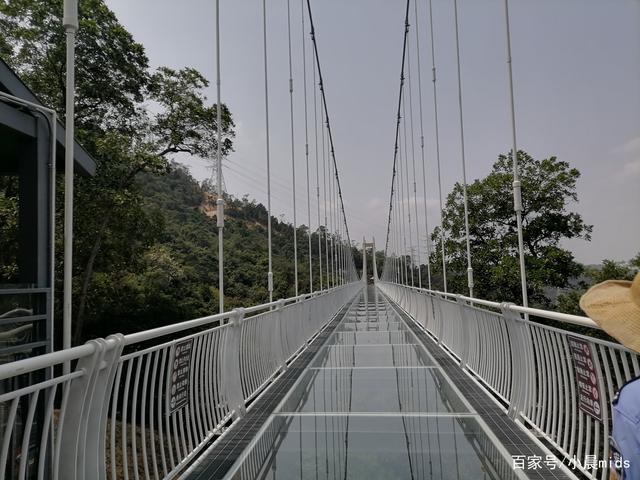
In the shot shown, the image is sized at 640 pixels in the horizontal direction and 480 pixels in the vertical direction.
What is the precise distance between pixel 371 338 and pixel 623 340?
20.6 feet

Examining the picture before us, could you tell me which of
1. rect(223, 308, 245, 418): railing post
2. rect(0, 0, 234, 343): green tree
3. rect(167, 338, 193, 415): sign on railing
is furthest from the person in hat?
rect(0, 0, 234, 343): green tree

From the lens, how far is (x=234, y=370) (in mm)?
3455

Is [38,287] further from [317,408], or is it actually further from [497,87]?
[497,87]

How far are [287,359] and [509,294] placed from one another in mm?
14530

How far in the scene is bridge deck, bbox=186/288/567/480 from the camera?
2.45m

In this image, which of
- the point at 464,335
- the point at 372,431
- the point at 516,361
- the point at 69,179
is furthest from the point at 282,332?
the point at 69,179

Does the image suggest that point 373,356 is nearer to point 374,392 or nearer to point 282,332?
point 282,332

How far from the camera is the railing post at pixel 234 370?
3.34m

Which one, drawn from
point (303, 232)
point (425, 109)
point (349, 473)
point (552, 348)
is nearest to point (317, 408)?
point (349, 473)

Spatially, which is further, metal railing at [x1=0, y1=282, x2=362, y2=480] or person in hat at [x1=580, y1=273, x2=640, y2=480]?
metal railing at [x1=0, y1=282, x2=362, y2=480]

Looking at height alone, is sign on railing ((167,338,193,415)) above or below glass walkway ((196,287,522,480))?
above

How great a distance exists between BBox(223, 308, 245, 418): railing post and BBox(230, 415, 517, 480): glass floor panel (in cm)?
32

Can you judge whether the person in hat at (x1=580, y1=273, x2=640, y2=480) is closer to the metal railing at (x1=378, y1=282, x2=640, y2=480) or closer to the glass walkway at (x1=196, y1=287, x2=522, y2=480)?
the metal railing at (x1=378, y1=282, x2=640, y2=480)

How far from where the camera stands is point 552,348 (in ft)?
8.66
